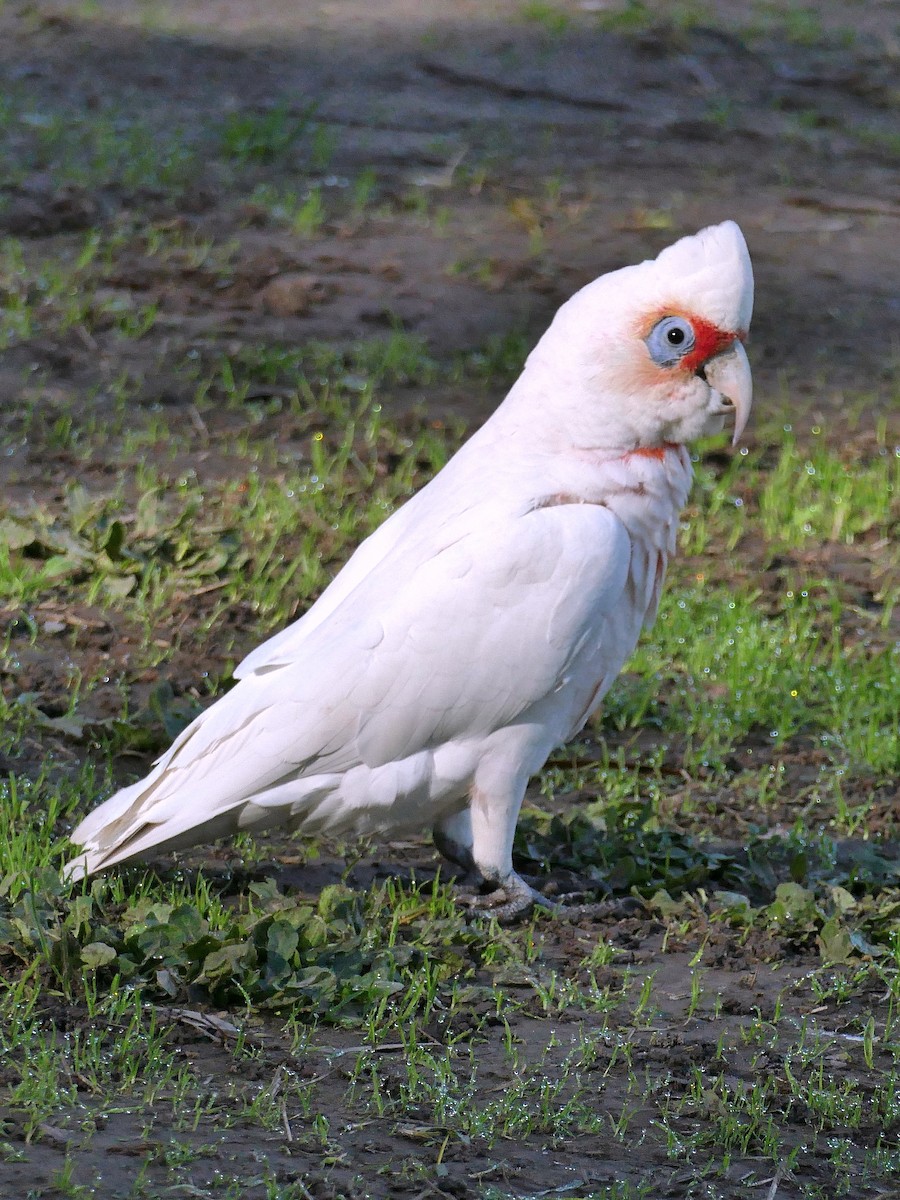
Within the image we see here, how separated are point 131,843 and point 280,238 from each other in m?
4.55

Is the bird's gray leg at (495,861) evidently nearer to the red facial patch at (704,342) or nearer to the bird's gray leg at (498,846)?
the bird's gray leg at (498,846)

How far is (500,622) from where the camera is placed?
11.3 ft

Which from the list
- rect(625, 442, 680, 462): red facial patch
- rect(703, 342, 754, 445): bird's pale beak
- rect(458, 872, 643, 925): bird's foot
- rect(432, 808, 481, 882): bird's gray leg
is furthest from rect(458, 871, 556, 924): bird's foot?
rect(703, 342, 754, 445): bird's pale beak

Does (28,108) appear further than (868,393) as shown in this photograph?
Yes

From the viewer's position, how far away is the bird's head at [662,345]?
137 inches

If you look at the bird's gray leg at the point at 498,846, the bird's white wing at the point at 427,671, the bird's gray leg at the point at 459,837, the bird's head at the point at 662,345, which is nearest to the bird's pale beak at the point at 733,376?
the bird's head at the point at 662,345

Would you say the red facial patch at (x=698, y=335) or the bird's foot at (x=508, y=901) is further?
the bird's foot at (x=508, y=901)

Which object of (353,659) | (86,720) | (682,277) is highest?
(682,277)

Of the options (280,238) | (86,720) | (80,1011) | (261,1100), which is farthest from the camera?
(280,238)

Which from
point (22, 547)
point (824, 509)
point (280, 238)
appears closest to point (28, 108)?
point (280, 238)

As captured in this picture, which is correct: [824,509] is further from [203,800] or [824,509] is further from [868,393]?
[203,800]

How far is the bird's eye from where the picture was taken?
11.5 feet

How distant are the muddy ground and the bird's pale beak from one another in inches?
47.6

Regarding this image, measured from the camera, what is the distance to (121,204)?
745 cm
